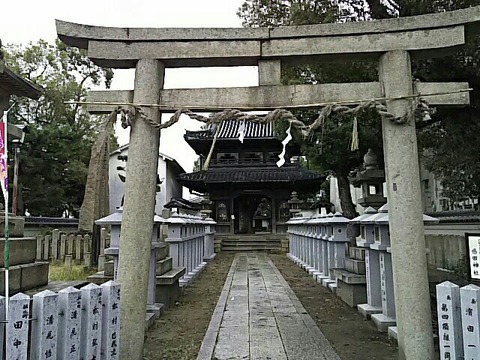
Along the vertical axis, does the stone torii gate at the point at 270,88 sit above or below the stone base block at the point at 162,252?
above

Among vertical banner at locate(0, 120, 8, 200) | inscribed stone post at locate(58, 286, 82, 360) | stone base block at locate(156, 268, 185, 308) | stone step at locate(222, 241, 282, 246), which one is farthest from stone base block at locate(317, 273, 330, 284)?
stone step at locate(222, 241, 282, 246)

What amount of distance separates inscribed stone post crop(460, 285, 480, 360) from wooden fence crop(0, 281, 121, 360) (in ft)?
9.59

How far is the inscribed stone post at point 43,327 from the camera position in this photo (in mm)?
2861

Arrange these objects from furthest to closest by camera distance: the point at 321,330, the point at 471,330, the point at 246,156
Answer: the point at 246,156, the point at 321,330, the point at 471,330

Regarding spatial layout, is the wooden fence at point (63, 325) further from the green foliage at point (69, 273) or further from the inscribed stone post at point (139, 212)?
the green foliage at point (69, 273)

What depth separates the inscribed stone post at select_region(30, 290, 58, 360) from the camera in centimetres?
286

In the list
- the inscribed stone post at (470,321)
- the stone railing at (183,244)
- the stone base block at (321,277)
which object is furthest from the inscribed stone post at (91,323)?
the stone base block at (321,277)

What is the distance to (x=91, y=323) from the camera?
3.46 metres

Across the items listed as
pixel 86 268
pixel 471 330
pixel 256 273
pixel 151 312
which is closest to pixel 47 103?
pixel 86 268

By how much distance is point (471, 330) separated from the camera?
3.28 m

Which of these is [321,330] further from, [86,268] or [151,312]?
[86,268]

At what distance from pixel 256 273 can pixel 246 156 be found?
16515 mm

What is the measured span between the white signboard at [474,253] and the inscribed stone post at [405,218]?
999 mm

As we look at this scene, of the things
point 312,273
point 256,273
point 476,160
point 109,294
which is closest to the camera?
point 109,294
